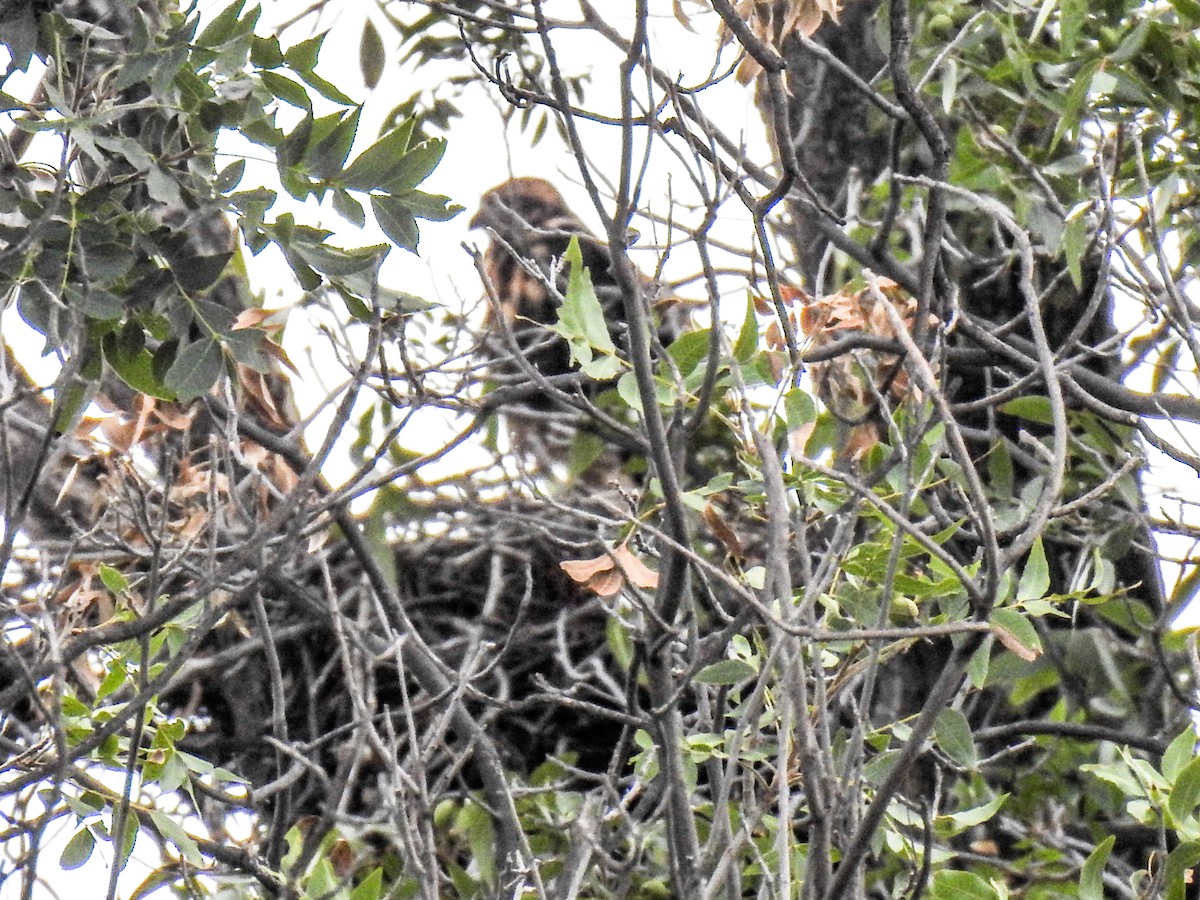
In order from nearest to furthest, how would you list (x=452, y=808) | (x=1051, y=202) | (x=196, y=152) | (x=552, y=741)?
(x=196, y=152) → (x=1051, y=202) → (x=452, y=808) → (x=552, y=741)

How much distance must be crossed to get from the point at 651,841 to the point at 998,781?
0.91 metres

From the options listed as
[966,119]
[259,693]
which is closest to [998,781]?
[966,119]

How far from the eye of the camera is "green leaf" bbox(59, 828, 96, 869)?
1.50 m

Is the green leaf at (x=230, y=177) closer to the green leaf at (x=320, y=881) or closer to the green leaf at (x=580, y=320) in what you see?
the green leaf at (x=580, y=320)

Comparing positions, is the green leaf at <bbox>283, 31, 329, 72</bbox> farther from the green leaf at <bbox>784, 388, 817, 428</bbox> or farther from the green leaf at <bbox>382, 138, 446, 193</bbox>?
the green leaf at <bbox>784, 388, 817, 428</bbox>

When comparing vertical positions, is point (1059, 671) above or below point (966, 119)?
below

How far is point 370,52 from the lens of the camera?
284 centimetres

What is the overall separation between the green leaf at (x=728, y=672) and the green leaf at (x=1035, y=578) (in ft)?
0.86

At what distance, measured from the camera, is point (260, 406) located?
7.07 ft

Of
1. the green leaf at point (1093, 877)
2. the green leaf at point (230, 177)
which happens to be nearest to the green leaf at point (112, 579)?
the green leaf at point (230, 177)

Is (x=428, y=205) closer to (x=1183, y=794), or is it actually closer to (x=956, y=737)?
(x=956, y=737)

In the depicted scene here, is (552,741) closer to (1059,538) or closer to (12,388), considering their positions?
(1059,538)

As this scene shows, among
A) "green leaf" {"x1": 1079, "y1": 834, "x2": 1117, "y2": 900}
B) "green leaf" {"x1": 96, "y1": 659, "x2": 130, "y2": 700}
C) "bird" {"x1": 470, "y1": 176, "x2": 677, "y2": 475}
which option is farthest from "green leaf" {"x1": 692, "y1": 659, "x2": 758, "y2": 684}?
"bird" {"x1": 470, "y1": 176, "x2": 677, "y2": 475}

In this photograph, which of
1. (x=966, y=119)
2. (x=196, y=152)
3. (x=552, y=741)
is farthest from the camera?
(x=552, y=741)
